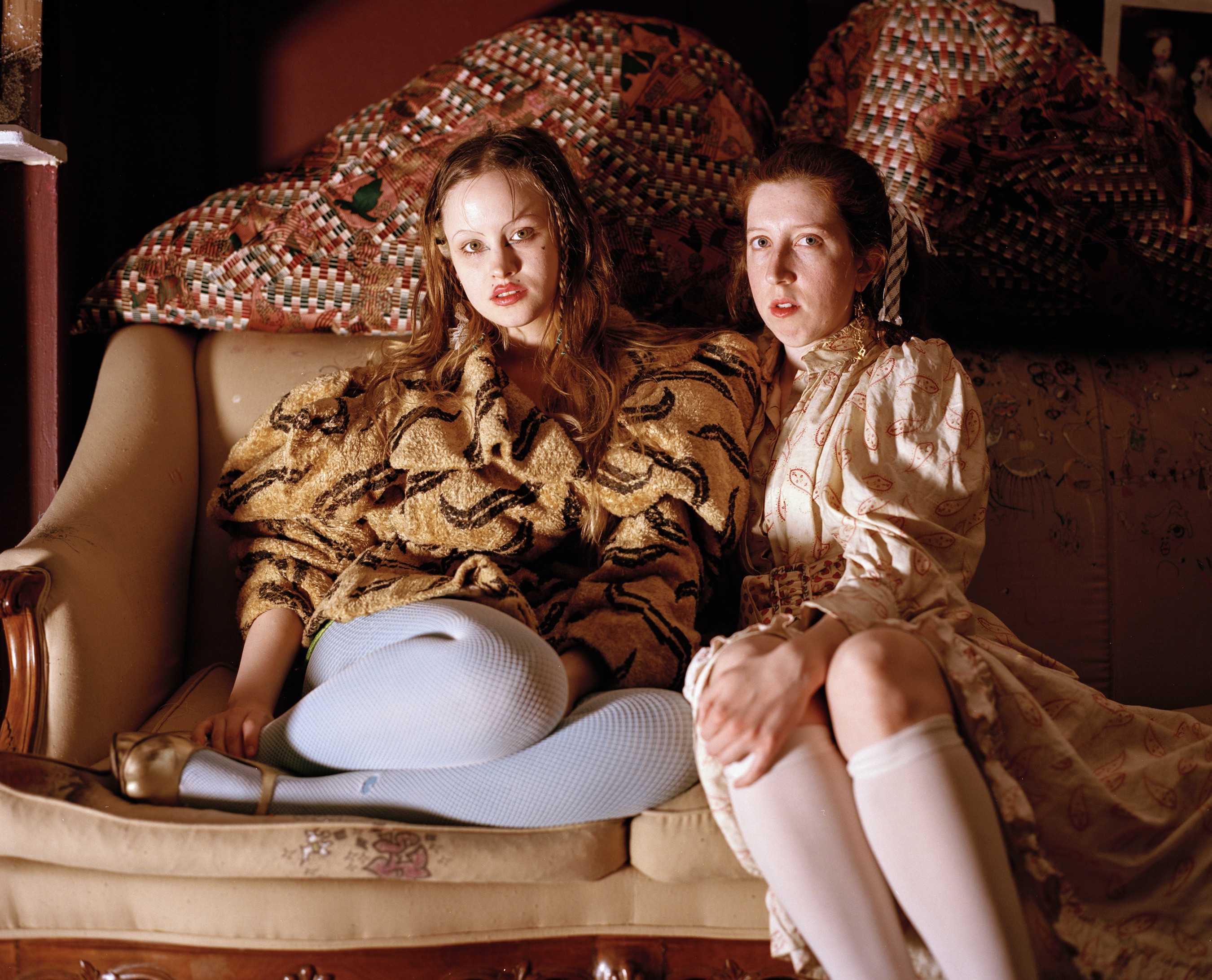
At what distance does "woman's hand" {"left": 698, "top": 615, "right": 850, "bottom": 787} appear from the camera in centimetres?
85

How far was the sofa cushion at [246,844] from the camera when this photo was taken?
928 mm

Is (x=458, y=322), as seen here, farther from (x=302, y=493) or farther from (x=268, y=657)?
(x=268, y=657)

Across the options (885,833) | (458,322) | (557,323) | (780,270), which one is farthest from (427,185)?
(885,833)

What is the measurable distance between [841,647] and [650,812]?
289 mm

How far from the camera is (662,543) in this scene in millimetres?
1209

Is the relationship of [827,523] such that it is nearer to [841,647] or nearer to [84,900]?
[841,647]

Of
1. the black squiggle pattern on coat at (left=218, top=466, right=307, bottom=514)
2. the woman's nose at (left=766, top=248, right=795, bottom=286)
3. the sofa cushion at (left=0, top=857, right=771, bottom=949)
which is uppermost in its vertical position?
the woman's nose at (left=766, top=248, right=795, bottom=286)

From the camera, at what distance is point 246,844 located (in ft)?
3.05

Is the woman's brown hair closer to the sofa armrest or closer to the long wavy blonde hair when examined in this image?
the long wavy blonde hair

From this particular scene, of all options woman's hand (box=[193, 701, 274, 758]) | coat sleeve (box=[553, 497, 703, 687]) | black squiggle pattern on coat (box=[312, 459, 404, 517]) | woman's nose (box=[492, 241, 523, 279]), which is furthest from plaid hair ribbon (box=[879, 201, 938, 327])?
woman's hand (box=[193, 701, 274, 758])

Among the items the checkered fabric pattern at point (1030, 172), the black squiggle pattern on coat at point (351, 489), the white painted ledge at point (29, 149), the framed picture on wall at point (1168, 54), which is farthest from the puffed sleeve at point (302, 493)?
the framed picture on wall at point (1168, 54)

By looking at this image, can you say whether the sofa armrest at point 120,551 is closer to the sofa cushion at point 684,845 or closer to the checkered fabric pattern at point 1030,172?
the sofa cushion at point 684,845

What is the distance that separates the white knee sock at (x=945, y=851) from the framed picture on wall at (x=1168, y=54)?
5.73 feet

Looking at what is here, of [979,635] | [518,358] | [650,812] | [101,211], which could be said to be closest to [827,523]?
[979,635]
